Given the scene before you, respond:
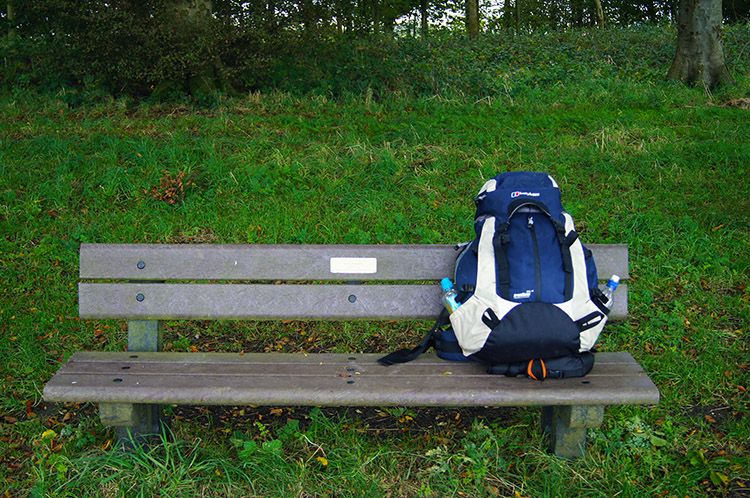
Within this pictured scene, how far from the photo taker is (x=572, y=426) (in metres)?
2.69

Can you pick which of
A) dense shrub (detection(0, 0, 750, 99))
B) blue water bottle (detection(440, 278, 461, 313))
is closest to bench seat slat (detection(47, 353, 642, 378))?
blue water bottle (detection(440, 278, 461, 313))

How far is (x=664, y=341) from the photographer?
381 centimetres

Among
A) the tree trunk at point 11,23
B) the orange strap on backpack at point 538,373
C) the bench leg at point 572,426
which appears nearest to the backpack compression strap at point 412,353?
the orange strap on backpack at point 538,373

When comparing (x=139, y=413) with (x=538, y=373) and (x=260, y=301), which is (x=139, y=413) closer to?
(x=260, y=301)

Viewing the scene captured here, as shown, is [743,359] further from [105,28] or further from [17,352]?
[105,28]

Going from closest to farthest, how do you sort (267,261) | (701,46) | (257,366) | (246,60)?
(257,366) → (267,261) → (246,60) → (701,46)

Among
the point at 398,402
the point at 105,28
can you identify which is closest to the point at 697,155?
the point at 398,402

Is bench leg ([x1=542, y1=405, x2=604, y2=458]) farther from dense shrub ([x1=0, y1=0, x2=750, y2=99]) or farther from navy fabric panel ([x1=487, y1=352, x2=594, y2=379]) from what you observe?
dense shrub ([x1=0, y1=0, x2=750, y2=99])

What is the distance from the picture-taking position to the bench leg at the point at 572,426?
2656 mm

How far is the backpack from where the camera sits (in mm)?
2631

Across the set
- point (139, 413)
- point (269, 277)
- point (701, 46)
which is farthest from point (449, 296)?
point (701, 46)

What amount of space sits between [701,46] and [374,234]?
6544mm

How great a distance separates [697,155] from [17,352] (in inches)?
229

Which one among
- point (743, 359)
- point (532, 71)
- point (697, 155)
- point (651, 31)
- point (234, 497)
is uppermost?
point (651, 31)
